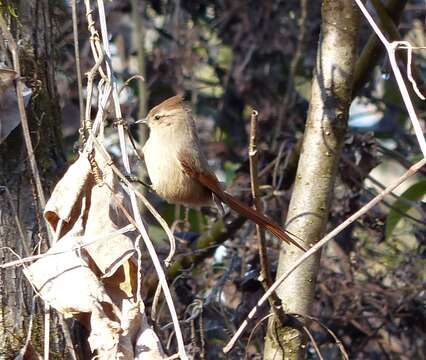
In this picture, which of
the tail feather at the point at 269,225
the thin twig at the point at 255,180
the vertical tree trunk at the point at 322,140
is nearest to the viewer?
the thin twig at the point at 255,180

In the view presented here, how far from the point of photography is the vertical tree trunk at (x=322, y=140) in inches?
123

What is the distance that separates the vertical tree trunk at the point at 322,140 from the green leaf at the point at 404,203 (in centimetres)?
116

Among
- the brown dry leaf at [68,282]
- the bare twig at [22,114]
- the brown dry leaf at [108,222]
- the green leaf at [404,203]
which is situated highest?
the bare twig at [22,114]

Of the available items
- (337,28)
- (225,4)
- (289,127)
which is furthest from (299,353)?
(225,4)

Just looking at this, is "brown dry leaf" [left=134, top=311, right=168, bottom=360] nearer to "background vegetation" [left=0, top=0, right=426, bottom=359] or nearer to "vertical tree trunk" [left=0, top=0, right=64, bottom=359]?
"background vegetation" [left=0, top=0, right=426, bottom=359]

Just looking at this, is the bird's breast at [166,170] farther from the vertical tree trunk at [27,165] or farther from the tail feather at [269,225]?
the vertical tree trunk at [27,165]

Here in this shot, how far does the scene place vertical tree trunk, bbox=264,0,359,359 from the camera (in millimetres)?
3127

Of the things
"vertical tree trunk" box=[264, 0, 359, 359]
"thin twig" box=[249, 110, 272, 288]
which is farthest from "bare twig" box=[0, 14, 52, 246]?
"vertical tree trunk" box=[264, 0, 359, 359]

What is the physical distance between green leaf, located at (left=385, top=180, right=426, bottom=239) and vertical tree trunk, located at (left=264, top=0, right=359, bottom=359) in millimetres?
1160

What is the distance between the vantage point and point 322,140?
124 inches

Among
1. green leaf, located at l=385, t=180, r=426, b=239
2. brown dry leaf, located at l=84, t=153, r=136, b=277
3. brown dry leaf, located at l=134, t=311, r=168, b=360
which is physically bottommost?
green leaf, located at l=385, t=180, r=426, b=239

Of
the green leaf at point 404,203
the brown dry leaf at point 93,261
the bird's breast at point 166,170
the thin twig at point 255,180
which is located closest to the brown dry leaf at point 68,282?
the brown dry leaf at point 93,261

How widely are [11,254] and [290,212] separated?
3.43ft

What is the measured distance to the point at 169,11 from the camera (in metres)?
5.91
